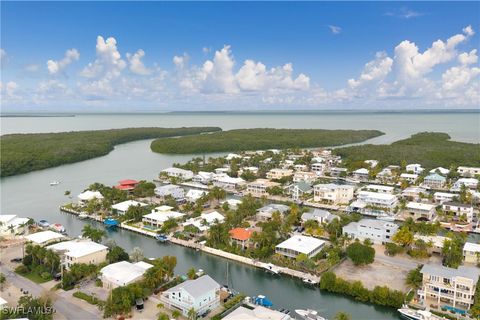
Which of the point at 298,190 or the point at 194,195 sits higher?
the point at 298,190

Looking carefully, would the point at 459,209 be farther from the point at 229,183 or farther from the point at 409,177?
the point at 229,183

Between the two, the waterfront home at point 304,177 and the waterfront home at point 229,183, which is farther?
the waterfront home at point 304,177

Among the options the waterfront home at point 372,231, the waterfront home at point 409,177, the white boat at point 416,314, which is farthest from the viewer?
the waterfront home at point 409,177

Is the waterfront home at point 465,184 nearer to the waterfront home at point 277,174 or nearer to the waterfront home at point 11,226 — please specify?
the waterfront home at point 277,174

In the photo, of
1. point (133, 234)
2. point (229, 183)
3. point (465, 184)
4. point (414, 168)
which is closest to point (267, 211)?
point (133, 234)

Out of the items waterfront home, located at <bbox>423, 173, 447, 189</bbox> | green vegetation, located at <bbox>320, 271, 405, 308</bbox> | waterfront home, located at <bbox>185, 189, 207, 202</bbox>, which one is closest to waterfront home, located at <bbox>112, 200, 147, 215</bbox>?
waterfront home, located at <bbox>185, 189, 207, 202</bbox>

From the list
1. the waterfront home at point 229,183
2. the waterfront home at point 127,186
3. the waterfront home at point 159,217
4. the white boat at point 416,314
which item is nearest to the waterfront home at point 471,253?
the white boat at point 416,314
